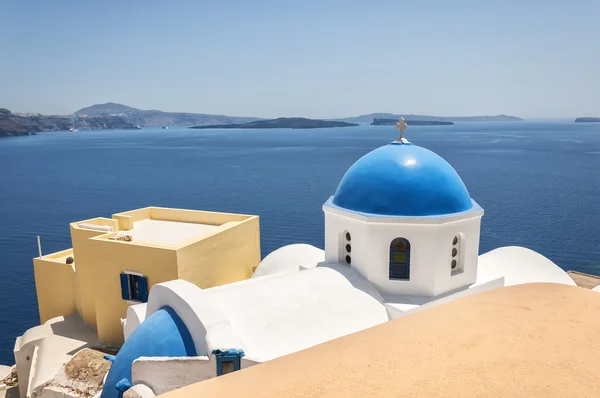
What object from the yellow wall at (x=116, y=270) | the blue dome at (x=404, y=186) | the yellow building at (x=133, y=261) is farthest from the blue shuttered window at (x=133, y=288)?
the blue dome at (x=404, y=186)

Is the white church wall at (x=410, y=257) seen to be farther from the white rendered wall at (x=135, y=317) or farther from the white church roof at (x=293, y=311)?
the white rendered wall at (x=135, y=317)

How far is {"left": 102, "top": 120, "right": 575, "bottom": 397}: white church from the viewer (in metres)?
8.50

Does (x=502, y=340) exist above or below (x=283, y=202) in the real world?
→ above

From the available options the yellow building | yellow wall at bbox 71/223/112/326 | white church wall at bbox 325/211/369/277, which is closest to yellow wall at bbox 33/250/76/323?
the yellow building

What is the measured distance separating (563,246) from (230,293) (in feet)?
106

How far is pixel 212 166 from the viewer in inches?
3260

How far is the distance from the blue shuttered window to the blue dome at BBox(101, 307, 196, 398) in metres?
6.10

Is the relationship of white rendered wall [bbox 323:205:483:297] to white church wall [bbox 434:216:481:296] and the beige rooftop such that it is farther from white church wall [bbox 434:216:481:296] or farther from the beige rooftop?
the beige rooftop

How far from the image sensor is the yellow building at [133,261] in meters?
15.0

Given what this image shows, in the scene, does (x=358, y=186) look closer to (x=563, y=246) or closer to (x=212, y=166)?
(x=563, y=246)

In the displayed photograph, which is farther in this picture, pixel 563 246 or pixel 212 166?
pixel 212 166

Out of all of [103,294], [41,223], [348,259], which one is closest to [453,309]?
[348,259]

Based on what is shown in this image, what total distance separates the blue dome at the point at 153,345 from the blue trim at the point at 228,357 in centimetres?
102

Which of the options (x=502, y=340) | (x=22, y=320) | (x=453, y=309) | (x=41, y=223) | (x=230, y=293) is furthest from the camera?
(x=41, y=223)
